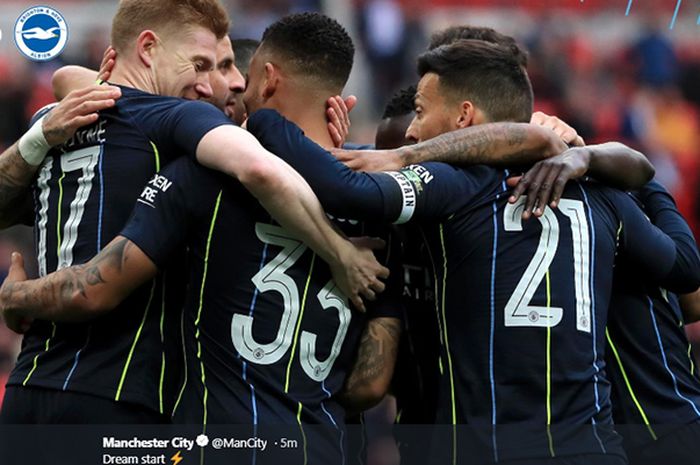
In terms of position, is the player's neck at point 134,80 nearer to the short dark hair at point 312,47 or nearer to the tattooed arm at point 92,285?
the short dark hair at point 312,47

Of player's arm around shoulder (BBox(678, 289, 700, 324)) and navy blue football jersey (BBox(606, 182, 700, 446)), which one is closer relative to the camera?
navy blue football jersey (BBox(606, 182, 700, 446))

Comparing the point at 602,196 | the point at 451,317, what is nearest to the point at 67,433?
the point at 451,317

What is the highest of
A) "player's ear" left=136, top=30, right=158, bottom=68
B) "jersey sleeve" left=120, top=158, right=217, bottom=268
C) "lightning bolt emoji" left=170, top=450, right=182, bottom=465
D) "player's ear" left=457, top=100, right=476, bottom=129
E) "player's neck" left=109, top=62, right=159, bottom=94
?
"player's ear" left=136, top=30, right=158, bottom=68

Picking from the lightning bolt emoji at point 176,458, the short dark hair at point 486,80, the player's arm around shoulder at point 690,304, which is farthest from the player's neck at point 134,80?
the player's arm around shoulder at point 690,304

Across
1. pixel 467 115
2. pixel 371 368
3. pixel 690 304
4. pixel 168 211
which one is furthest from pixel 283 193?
pixel 690 304

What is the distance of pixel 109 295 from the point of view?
426cm

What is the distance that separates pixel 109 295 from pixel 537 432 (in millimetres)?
1689

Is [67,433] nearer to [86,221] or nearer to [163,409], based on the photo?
[163,409]

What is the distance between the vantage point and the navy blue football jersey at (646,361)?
4809 mm

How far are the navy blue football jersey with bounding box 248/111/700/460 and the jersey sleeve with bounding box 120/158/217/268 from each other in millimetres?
334

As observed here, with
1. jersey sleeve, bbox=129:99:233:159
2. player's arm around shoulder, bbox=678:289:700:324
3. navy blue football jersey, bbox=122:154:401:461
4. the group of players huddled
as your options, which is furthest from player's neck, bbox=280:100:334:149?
player's arm around shoulder, bbox=678:289:700:324

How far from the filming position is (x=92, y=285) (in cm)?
425

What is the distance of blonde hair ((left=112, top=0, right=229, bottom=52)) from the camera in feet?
15.8

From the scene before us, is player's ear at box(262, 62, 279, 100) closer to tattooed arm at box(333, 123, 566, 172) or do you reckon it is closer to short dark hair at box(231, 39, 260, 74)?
tattooed arm at box(333, 123, 566, 172)
